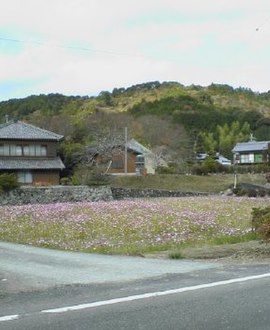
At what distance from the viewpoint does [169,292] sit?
768 centimetres

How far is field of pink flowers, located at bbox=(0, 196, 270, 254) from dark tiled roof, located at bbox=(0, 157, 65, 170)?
26761 millimetres

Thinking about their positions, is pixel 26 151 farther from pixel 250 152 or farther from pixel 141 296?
pixel 250 152

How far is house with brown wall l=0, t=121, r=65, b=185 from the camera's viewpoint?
5566 cm

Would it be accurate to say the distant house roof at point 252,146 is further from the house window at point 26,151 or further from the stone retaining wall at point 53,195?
the stone retaining wall at point 53,195

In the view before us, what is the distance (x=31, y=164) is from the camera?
5594cm

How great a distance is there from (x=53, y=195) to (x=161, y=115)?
7449cm

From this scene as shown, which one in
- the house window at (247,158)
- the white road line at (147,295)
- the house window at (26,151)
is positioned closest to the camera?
the white road line at (147,295)

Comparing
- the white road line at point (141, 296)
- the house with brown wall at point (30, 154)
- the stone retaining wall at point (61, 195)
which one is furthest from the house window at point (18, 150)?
the white road line at point (141, 296)

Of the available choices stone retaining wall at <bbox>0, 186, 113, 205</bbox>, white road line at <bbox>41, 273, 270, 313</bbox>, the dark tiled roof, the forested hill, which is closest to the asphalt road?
white road line at <bbox>41, 273, 270, 313</bbox>

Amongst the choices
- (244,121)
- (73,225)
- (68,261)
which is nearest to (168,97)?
(244,121)

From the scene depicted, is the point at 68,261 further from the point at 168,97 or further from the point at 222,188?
the point at 168,97

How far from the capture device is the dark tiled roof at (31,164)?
54.7m

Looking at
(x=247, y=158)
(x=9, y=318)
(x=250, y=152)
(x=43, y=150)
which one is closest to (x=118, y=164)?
(x=43, y=150)

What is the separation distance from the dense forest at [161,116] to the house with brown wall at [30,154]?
3968mm
